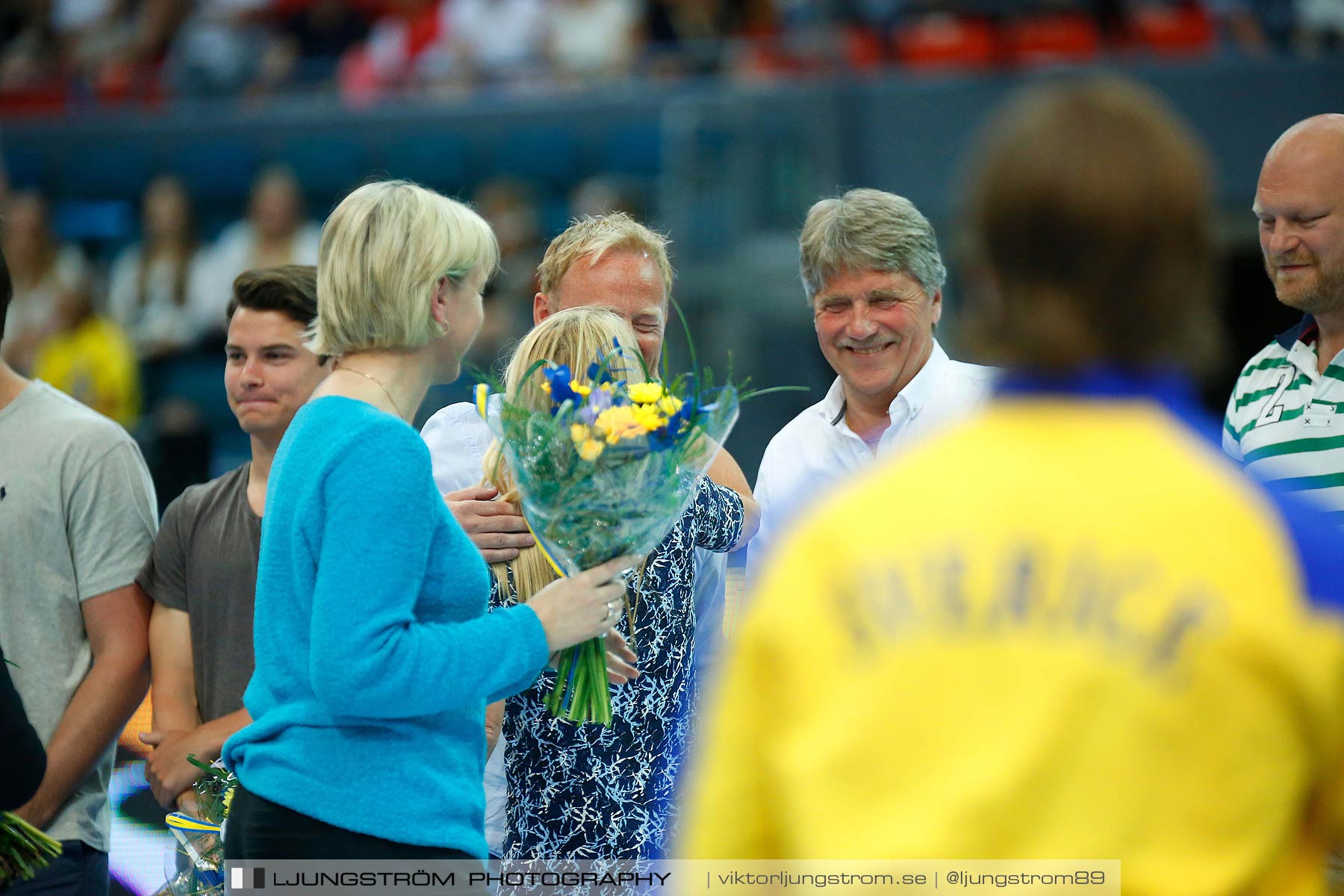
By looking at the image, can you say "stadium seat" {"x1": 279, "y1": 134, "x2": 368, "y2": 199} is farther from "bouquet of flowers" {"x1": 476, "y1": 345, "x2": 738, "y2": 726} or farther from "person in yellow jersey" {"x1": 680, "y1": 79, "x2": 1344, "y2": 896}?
"person in yellow jersey" {"x1": 680, "y1": 79, "x2": 1344, "y2": 896}

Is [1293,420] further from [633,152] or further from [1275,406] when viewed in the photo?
[633,152]

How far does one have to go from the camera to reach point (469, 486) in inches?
110

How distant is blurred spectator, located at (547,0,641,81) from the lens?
871cm

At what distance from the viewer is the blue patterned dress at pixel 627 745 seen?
Result: 2385 mm

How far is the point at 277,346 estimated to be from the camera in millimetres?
2910

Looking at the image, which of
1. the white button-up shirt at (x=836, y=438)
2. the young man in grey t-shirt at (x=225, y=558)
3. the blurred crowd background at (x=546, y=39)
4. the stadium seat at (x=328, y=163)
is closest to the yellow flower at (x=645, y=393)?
the white button-up shirt at (x=836, y=438)

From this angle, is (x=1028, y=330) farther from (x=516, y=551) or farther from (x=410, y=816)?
(x=516, y=551)

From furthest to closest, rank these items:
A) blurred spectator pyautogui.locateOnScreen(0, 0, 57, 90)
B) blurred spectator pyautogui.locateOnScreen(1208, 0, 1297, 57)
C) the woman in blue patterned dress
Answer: blurred spectator pyautogui.locateOnScreen(0, 0, 57, 90) → blurred spectator pyautogui.locateOnScreen(1208, 0, 1297, 57) → the woman in blue patterned dress

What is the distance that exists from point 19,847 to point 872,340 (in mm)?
1824

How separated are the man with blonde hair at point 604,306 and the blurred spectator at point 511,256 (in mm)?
3901

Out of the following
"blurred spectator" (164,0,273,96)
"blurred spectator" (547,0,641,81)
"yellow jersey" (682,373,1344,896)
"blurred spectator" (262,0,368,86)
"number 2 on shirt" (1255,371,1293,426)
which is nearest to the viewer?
"yellow jersey" (682,373,1344,896)

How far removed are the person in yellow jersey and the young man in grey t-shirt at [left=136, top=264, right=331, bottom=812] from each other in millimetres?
1780

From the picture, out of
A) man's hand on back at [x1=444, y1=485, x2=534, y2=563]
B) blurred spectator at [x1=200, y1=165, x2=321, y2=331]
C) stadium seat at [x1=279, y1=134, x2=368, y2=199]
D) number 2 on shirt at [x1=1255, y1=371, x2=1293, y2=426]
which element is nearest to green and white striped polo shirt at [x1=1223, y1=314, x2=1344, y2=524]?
number 2 on shirt at [x1=1255, y1=371, x2=1293, y2=426]

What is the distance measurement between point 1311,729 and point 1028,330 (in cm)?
39
